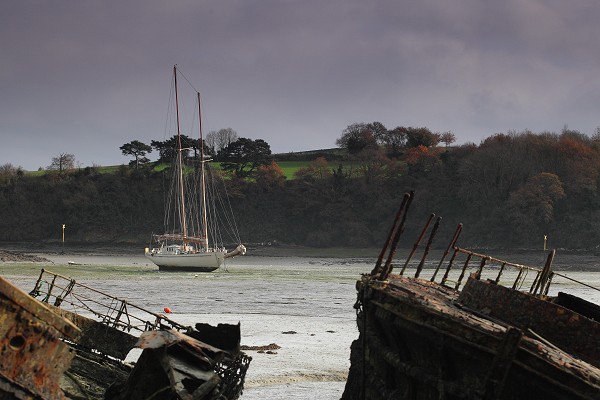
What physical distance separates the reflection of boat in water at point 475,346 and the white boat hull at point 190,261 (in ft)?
159

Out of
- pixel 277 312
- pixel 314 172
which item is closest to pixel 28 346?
pixel 277 312

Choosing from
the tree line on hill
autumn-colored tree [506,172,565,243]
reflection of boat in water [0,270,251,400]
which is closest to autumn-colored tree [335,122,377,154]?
the tree line on hill

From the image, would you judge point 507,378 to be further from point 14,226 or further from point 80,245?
point 14,226

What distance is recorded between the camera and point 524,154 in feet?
314

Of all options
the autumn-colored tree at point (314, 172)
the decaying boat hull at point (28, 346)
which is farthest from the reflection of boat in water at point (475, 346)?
the autumn-colored tree at point (314, 172)

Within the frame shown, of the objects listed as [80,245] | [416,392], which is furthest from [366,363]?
[80,245]

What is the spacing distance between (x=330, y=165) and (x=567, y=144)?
39.6m

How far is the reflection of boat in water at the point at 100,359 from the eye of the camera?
6.00m

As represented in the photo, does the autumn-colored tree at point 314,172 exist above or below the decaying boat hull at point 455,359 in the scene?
above

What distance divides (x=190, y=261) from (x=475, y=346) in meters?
54.6

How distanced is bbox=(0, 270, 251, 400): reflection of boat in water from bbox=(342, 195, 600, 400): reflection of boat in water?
77.6 inches

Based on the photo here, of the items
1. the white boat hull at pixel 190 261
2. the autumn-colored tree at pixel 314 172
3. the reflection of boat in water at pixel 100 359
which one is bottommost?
the white boat hull at pixel 190 261

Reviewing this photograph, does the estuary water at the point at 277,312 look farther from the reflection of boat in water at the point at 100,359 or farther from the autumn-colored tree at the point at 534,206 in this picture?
the autumn-colored tree at the point at 534,206

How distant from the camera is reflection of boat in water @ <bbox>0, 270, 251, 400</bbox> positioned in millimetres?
6004
